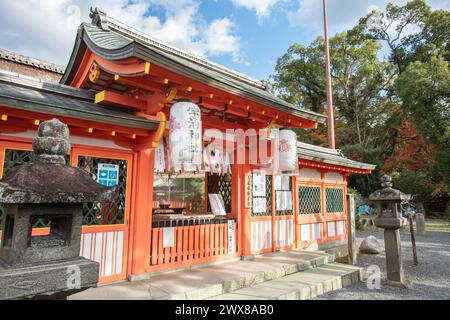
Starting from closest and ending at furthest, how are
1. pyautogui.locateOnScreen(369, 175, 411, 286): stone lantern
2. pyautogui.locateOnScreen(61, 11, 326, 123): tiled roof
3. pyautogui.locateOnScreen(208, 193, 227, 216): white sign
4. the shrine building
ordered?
pyautogui.locateOnScreen(61, 11, 326, 123): tiled roof → the shrine building → pyautogui.locateOnScreen(369, 175, 411, 286): stone lantern → pyautogui.locateOnScreen(208, 193, 227, 216): white sign

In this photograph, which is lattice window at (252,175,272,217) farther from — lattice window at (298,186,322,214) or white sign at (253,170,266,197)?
lattice window at (298,186,322,214)

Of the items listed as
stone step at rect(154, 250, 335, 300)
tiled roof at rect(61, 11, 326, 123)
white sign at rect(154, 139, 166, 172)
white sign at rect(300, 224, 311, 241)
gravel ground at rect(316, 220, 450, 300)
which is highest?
tiled roof at rect(61, 11, 326, 123)

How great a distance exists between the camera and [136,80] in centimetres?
434

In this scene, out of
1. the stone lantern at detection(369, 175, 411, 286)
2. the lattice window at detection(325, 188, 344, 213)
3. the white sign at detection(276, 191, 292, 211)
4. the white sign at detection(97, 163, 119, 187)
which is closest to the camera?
the white sign at detection(97, 163, 119, 187)

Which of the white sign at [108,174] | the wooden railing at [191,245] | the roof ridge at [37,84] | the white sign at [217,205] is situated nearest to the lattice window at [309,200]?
the white sign at [217,205]

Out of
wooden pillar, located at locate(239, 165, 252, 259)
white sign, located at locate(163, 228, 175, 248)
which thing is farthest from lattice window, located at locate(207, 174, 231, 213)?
white sign, located at locate(163, 228, 175, 248)

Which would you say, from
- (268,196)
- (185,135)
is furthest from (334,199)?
(185,135)

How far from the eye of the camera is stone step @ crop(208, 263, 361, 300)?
4559mm

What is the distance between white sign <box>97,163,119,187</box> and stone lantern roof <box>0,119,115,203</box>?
2.15 metres

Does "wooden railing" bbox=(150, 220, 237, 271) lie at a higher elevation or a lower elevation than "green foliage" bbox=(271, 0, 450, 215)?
lower

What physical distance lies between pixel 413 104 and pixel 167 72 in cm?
1873

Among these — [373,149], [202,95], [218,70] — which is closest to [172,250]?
[202,95]

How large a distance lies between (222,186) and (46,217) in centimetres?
525

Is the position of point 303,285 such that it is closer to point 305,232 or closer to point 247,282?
point 247,282
